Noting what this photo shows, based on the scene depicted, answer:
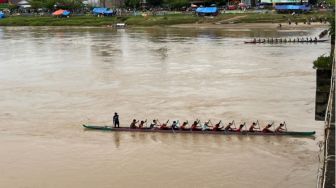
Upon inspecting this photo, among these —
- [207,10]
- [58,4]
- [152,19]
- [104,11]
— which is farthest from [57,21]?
[207,10]

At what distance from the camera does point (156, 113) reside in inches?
1102

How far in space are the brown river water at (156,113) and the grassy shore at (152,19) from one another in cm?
3344

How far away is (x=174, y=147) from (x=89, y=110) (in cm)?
821

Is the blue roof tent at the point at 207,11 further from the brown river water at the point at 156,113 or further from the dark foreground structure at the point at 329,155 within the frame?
the dark foreground structure at the point at 329,155

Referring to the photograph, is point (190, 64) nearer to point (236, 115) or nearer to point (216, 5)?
point (236, 115)

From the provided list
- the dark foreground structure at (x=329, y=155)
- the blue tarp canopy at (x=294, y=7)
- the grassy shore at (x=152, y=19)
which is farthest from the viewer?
the blue tarp canopy at (x=294, y=7)

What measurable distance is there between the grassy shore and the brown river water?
110 feet

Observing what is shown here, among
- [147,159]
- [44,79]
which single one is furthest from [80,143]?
[44,79]

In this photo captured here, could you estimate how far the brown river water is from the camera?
63.5 feet

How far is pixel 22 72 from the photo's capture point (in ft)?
143

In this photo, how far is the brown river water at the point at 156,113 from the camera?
1936 cm

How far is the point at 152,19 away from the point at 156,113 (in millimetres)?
68684

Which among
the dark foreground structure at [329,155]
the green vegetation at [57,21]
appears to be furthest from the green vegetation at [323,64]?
the green vegetation at [57,21]

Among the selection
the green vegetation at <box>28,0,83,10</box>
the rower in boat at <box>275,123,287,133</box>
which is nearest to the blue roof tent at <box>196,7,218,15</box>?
the green vegetation at <box>28,0,83,10</box>
